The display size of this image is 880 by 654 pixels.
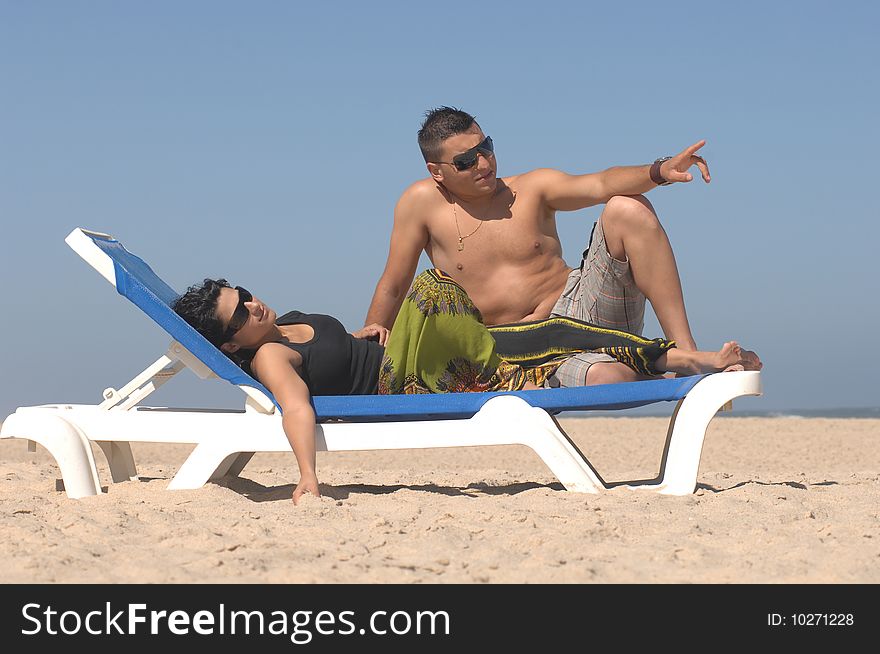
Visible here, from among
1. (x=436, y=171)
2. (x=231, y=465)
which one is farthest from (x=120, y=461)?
(x=436, y=171)

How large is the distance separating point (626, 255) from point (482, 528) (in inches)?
77.8

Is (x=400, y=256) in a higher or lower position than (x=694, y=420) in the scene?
higher

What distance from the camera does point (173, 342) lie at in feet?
15.8

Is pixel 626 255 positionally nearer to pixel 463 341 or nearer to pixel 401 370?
pixel 463 341

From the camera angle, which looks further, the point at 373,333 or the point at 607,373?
the point at 373,333

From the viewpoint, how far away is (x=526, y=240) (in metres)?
5.59

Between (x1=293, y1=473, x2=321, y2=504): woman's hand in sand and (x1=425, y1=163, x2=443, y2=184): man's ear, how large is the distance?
201 cm

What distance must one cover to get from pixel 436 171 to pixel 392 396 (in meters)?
1.56

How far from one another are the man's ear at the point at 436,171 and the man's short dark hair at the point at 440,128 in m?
0.04

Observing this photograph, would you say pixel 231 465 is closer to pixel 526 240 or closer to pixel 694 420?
pixel 526 240

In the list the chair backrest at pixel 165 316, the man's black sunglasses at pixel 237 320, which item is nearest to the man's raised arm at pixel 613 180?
the man's black sunglasses at pixel 237 320

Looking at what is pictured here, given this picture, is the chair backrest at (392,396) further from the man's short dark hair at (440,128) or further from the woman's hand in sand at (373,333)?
the man's short dark hair at (440,128)

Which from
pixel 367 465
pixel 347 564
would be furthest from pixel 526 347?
pixel 367 465

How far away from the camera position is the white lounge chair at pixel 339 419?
15.1 feet
